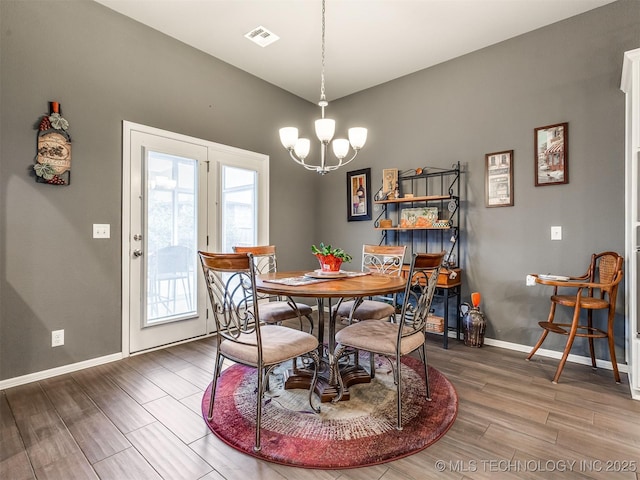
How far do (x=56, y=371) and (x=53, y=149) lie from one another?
1709 mm

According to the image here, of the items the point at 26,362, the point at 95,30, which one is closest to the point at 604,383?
the point at 26,362

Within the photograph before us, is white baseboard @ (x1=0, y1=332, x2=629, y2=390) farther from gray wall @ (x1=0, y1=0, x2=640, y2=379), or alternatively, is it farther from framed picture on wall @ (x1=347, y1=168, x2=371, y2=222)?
framed picture on wall @ (x1=347, y1=168, x2=371, y2=222)

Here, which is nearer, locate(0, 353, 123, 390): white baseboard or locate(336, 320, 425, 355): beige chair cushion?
locate(336, 320, 425, 355): beige chair cushion

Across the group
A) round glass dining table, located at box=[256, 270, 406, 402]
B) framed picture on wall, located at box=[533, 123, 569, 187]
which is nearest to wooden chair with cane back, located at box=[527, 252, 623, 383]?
framed picture on wall, located at box=[533, 123, 569, 187]

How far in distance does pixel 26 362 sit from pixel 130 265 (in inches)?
→ 38.3

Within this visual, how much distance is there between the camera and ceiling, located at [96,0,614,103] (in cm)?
279

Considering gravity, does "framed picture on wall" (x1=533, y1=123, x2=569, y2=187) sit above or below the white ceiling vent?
below

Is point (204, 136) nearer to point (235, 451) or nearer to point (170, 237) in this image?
point (170, 237)

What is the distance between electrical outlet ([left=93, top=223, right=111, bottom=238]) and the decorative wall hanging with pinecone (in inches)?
15.6

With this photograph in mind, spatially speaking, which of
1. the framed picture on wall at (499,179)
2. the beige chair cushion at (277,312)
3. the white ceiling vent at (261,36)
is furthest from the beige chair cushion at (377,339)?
the white ceiling vent at (261,36)

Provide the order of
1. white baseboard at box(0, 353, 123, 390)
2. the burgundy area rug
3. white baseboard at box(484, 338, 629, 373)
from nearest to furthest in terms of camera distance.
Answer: the burgundy area rug < white baseboard at box(0, 353, 123, 390) < white baseboard at box(484, 338, 629, 373)

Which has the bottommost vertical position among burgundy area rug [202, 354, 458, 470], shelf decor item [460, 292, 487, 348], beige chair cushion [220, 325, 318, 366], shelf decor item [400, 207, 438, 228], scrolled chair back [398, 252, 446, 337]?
burgundy area rug [202, 354, 458, 470]

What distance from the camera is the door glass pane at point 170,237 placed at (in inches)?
122

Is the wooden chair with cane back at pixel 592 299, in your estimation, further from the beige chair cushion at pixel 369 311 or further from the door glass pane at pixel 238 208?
the door glass pane at pixel 238 208
